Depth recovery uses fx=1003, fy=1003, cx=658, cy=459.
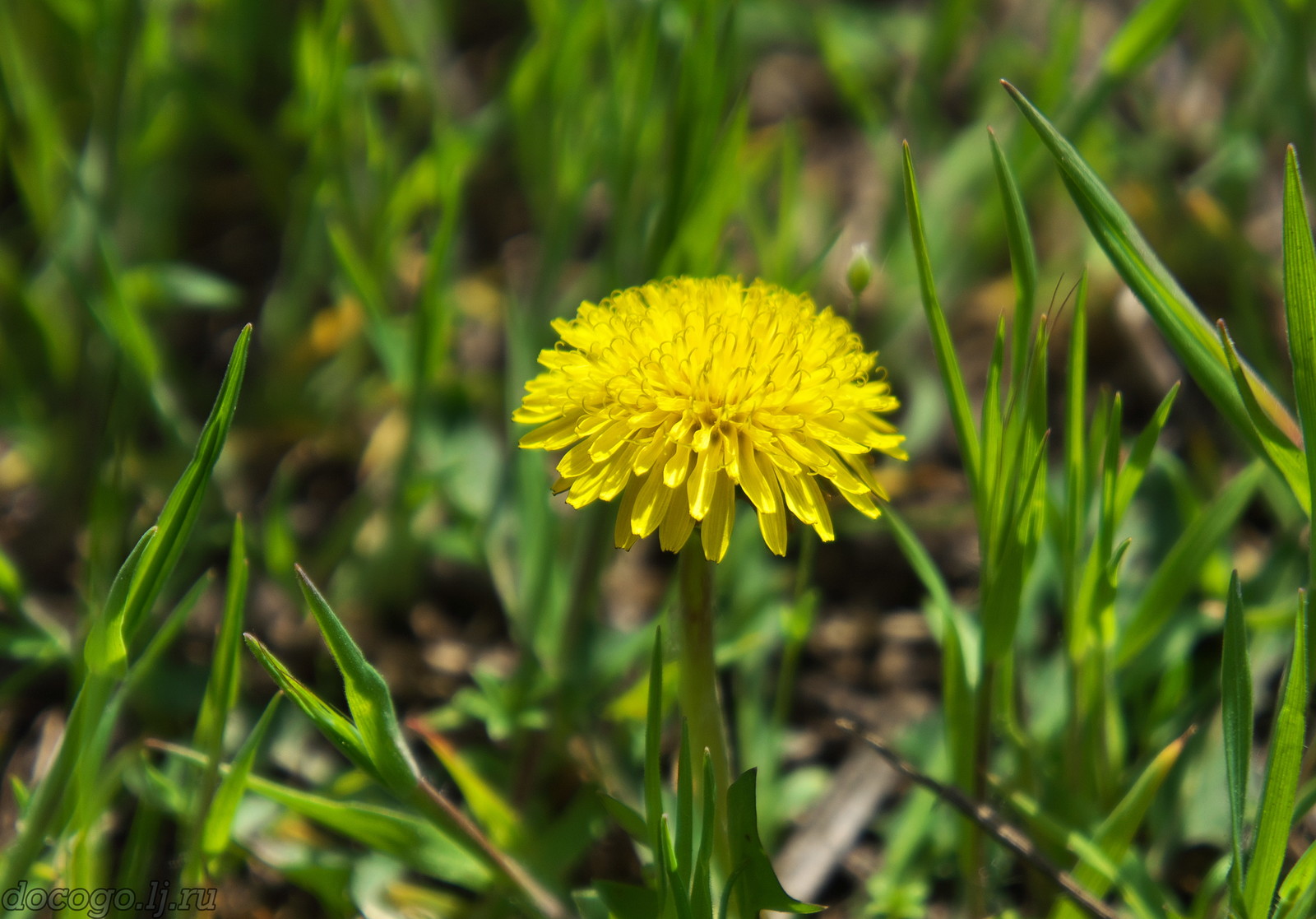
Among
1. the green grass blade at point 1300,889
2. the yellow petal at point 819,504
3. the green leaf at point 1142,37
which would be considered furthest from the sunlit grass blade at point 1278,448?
the green leaf at point 1142,37

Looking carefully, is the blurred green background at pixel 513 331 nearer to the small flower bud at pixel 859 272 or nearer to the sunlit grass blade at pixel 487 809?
the sunlit grass blade at pixel 487 809

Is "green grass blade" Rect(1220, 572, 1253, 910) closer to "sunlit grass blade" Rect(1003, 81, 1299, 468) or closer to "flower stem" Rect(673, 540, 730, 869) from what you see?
"sunlit grass blade" Rect(1003, 81, 1299, 468)

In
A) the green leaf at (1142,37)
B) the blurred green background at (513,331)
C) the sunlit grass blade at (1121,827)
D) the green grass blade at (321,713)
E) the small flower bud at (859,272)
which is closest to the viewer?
the green grass blade at (321,713)

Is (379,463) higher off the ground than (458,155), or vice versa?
(458,155)

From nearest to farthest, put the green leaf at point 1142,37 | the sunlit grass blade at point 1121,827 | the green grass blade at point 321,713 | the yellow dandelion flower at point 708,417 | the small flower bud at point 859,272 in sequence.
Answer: the green grass blade at point 321,713, the yellow dandelion flower at point 708,417, the sunlit grass blade at point 1121,827, the small flower bud at point 859,272, the green leaf at point 1142,37

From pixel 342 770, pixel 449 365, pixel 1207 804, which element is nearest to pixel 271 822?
pixel 342 770

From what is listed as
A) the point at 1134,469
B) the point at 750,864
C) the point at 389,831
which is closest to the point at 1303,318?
the point at 1134,469

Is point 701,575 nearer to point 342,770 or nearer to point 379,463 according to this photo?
point 342,770
